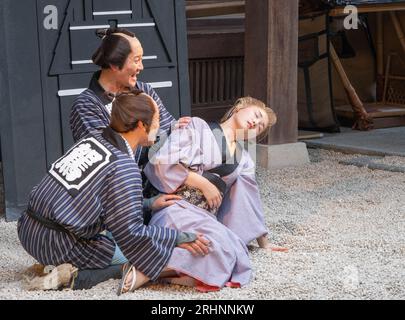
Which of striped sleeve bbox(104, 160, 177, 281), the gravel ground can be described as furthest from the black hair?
the gravel ground

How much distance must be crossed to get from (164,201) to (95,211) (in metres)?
0.44

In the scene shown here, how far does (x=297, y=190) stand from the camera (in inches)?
215

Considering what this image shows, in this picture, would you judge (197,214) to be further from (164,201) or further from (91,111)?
(91,111)

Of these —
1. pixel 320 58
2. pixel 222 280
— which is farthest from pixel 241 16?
pixel 222 280

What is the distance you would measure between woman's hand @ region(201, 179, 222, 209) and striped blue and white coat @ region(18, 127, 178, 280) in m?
0.30

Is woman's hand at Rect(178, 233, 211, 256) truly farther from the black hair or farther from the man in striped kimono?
the black hair

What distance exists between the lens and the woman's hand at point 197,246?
3367 millimetres

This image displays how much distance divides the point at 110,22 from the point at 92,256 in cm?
187

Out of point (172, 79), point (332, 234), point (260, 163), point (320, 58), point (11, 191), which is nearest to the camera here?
point (332, 234)

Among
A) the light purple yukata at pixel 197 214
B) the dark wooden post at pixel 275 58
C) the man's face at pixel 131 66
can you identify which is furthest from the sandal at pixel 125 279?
the dark wooden post at pixel 275 58

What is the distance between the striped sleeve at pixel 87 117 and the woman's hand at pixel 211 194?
54 centimetres

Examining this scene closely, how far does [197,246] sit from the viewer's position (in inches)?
132

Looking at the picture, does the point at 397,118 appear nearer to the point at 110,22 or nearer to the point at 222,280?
the point at 110,22

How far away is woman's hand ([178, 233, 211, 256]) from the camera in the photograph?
3.37 metres
